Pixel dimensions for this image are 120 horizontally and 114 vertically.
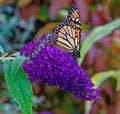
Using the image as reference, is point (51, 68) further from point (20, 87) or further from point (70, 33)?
point (70, 33)

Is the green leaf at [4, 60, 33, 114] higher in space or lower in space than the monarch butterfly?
lower

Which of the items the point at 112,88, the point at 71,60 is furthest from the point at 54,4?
the point at 71,60

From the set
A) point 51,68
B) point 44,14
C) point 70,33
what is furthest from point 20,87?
point 44,14

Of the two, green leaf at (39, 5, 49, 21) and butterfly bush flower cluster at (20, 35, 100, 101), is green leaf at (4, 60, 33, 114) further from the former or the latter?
green leaf at (39, 5, 49, 21)

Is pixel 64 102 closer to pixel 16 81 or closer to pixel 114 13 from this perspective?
pixel 114 13

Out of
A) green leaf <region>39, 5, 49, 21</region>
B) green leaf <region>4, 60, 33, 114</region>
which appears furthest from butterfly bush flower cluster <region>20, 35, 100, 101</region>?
green leaf <region>39, 5, 49, 21</region>

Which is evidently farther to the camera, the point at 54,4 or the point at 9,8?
the point at 9,8

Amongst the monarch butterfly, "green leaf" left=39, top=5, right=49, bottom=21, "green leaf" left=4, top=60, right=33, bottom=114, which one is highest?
"green leaf" left=39, top=5, right=49, bottom=21
